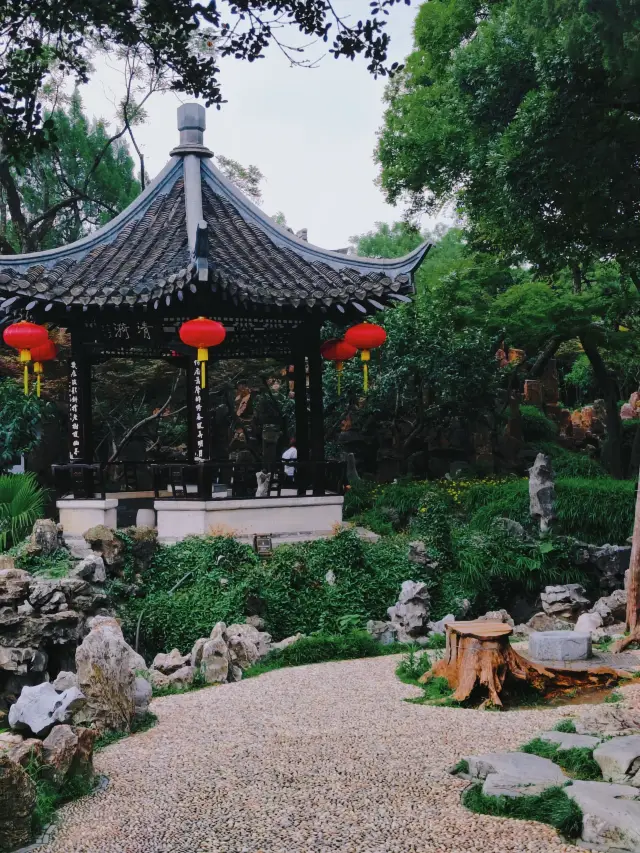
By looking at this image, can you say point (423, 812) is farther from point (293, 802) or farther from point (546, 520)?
point (546, 520)

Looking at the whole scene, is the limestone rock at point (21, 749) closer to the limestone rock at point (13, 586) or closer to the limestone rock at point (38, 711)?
the limestone rock at point (38, 711)

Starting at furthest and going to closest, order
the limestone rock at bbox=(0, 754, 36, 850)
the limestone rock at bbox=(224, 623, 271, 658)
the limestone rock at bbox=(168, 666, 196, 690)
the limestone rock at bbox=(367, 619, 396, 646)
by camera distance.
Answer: the limestone rock at bbox=(367, 619, 396, 646), the limestone rock at bbox=(224, 623, 271, 658), the limestone rock at bbox=(168, 666, 196, 690), the limestone rock at bbox=(0, 754, 36, 850)

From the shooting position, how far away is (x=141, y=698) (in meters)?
6.33

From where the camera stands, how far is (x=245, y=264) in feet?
37.0

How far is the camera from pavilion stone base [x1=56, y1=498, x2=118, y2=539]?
10.8 meters

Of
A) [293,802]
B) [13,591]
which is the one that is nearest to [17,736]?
[293,802]

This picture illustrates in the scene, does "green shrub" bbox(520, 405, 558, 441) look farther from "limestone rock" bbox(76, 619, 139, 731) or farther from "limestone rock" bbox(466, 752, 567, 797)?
"limestone rock" bbox(466, 752, 567, 797)

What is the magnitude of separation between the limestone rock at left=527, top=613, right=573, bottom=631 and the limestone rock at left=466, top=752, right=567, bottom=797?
5174mm

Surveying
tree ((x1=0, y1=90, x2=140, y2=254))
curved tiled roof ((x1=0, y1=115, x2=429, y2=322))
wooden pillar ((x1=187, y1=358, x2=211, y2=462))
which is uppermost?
tree ((x1=0, y1=90, x2=140, y2=254))

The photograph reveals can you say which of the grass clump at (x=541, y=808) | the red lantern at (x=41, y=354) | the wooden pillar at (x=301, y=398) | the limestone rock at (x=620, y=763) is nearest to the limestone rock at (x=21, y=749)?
the grass clump at (x=541, y=808)

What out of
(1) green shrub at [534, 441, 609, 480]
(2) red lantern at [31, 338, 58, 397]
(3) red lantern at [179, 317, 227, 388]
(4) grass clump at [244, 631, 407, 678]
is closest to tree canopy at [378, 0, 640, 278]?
(3) red lantern at [179, 317, 227, 388]

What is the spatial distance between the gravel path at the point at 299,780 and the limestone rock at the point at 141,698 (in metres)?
0.17

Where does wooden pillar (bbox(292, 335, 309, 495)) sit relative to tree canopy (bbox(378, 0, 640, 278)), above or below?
below

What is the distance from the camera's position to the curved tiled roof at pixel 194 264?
10195 mm
